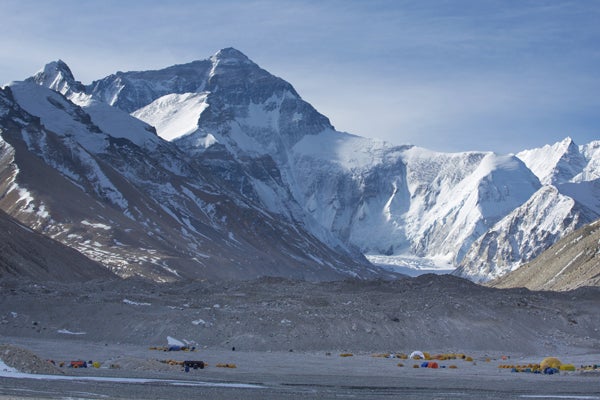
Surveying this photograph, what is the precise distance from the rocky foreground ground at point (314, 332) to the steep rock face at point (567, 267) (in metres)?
33.8

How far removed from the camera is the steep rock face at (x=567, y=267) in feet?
475

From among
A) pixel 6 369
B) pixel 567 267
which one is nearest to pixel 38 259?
pixel 567 267

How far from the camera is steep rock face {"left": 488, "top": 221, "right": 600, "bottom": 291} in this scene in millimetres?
144875

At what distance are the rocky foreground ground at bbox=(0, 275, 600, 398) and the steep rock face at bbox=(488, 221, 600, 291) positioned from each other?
33839 millimetres

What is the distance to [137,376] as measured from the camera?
196ft

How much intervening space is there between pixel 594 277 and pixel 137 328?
74251mm

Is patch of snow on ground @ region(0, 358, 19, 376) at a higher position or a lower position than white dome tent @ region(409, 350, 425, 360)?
lower

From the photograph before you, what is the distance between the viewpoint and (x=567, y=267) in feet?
520

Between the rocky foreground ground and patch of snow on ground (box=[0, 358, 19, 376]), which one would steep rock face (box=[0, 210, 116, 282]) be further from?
patch of snow on ground (box=[0, 358, 19, 376])

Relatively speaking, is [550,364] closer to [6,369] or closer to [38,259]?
[6,369]

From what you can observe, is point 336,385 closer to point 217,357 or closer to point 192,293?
point 217,357

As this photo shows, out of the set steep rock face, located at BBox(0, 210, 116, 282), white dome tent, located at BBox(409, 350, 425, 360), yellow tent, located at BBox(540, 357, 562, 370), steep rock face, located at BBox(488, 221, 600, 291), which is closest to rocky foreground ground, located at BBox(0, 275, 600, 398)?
white dome tent, located at BBox(409, 350, 425, 360)

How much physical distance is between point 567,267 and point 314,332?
270 feet

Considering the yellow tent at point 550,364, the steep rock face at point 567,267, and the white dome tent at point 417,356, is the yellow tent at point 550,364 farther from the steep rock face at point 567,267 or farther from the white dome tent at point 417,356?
the steep rock face at point 567,267
